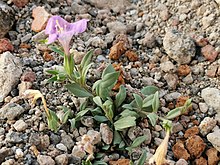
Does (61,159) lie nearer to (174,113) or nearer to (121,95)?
(121,95)

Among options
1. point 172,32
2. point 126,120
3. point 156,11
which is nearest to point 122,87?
point 126,120

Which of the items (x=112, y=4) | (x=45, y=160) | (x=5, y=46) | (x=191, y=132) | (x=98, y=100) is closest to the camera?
(x=45, y=160)

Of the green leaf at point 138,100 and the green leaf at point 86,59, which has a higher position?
the green leaf at point 86,59

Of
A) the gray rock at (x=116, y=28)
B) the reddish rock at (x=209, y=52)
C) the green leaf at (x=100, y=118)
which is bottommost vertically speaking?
the green leaf at (x=100, y=118)

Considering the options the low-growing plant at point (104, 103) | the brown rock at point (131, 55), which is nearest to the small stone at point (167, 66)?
the brown rock at point (131, 55)

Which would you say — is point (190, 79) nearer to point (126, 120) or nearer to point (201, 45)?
point (201, 45)

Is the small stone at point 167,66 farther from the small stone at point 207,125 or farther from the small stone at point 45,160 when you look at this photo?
the small stone at point 45,160

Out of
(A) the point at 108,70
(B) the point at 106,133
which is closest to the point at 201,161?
(B) the point at 106,133
